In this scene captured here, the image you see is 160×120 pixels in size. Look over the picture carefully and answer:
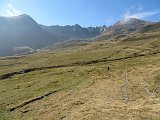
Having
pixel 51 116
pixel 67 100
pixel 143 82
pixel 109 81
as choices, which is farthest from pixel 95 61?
pixel 51 116

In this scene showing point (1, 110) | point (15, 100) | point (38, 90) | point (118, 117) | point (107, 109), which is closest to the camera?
point (118, 117)

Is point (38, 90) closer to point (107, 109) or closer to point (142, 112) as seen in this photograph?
point (107, 109)

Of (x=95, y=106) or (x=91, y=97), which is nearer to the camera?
(x=95, y=106)

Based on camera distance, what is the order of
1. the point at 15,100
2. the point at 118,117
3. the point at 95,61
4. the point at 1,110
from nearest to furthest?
the point at 118,117 → the point at 1,110 → the point at 15,100 → the point at 95,61

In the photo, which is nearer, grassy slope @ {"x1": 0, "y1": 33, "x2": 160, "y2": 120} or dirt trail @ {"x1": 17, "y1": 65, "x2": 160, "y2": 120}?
dirt trail @ {"x1": 17, "y1": 65, "x2": 160, "y2": 120}

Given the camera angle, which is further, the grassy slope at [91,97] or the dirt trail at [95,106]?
the grassy slope at [91,97]

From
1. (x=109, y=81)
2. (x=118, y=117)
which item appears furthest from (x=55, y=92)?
(x=118, y=117)

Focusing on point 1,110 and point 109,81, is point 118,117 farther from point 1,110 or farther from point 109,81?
point 109,81

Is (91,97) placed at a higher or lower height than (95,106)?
higher

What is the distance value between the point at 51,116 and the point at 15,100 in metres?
15.3

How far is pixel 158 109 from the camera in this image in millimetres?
35906

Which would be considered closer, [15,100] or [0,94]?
[15,100]

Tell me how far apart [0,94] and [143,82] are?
28257 mm

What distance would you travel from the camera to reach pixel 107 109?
38938 millimetres
